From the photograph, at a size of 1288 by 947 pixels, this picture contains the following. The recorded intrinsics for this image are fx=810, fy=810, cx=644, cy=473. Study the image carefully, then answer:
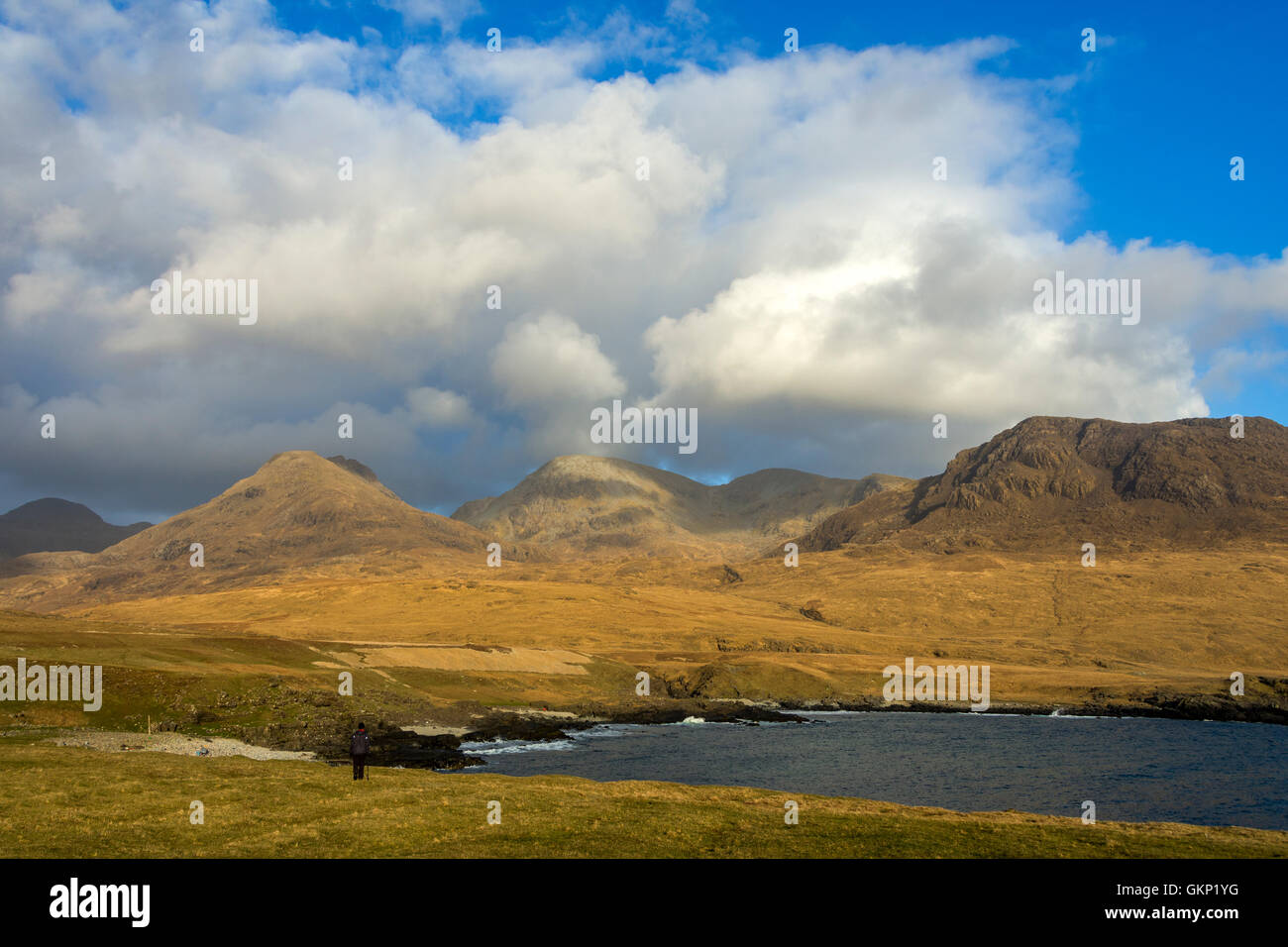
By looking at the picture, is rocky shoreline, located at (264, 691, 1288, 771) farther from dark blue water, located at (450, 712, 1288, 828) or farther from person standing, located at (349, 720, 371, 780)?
person standing, located at (349, 720, 371, 780)

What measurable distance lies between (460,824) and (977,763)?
2573 inches

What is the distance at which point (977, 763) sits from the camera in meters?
78.9

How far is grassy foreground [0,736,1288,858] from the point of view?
2528 cm

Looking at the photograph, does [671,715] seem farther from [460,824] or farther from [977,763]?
[460,824]

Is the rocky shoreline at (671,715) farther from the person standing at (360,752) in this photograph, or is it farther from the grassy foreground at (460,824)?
the grassy foreground at (460,824)

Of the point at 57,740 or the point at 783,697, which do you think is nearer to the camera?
the point at 57,740

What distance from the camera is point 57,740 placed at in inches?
2044

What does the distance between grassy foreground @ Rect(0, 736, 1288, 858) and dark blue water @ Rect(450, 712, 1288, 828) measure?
26.9 m

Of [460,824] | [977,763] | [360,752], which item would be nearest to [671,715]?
[977,763]
